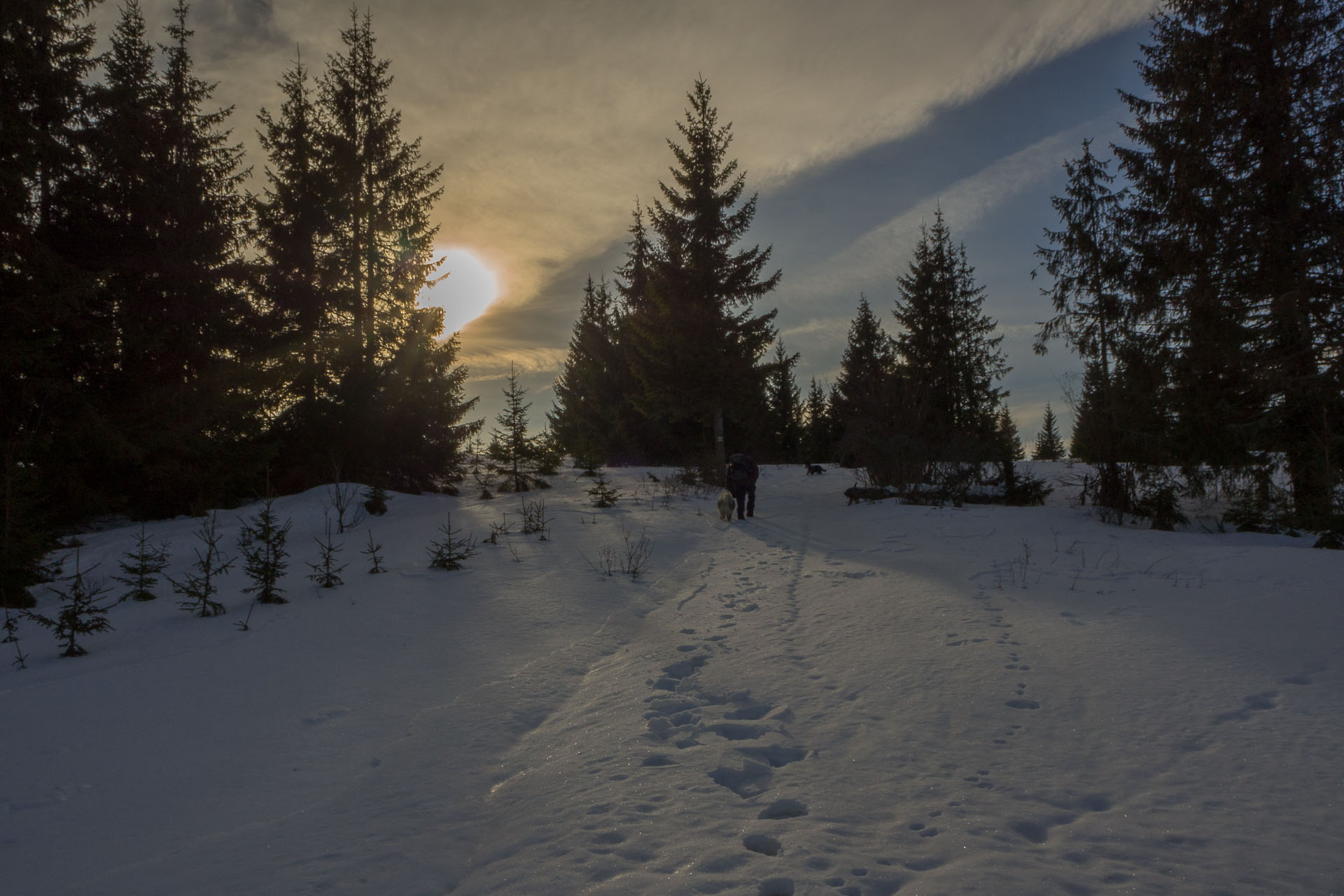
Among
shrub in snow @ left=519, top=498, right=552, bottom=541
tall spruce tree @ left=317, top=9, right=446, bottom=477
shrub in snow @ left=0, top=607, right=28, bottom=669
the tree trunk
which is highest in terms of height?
tall spruce tree @ left=317, top=9, right=446, bottom=477

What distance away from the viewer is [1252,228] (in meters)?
11.7

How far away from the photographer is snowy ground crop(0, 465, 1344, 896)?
7.70 feet

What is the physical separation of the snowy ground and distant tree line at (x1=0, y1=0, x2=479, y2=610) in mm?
4899

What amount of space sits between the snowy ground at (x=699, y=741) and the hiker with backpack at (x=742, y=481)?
23.4ft

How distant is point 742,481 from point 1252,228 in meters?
11.4

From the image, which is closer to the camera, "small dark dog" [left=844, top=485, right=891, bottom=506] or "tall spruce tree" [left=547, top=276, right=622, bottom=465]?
"small dark dog" [left=844, top=485, right=891, bottom=506]

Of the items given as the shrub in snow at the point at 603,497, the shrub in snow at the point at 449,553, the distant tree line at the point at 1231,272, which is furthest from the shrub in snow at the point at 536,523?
the distant tree line at the point at 1231,272

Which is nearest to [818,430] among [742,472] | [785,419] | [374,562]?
[785,419]

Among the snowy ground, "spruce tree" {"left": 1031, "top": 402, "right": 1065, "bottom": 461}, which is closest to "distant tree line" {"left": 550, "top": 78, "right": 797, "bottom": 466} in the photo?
the snowy ground

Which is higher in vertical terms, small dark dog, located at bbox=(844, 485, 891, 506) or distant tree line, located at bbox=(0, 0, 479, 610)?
distant tree line, located at bbox=(0, 0, 479, 610)

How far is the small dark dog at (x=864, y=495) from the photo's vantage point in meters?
15.6

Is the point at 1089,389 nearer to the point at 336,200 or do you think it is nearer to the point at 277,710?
the point at 277,710

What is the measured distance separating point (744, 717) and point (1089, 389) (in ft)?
47.4

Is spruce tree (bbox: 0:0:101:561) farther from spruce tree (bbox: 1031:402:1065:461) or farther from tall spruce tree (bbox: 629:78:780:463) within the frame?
spruce tree (bbox: 1031:402:1065:461)
